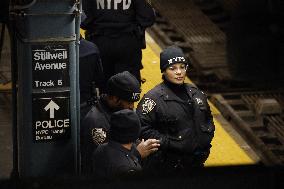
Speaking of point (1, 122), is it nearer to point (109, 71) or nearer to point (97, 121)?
point (109, 71)

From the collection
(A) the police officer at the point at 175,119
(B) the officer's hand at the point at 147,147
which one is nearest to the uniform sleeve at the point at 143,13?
(A) the police officer at the point at 175,119

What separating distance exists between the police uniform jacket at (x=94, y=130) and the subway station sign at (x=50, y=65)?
29.7 inches

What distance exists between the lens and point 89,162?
653 centimetres

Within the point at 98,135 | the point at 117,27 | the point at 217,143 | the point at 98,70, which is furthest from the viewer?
the point at 217,143

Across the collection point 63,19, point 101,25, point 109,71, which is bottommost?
point 109,71

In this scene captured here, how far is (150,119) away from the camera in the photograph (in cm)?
713

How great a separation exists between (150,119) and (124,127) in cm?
128

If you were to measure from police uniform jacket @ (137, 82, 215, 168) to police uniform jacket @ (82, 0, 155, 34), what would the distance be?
1858mm

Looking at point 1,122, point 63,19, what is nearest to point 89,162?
point 63,19

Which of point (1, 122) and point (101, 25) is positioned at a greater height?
point (101, 25)

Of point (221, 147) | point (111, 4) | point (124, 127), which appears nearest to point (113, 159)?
point (124, 127)

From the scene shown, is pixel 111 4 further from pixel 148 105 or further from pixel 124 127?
pixel 124 127

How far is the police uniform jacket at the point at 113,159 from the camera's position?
5.80 metres

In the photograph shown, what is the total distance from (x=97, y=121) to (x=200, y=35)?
26.1 ft
